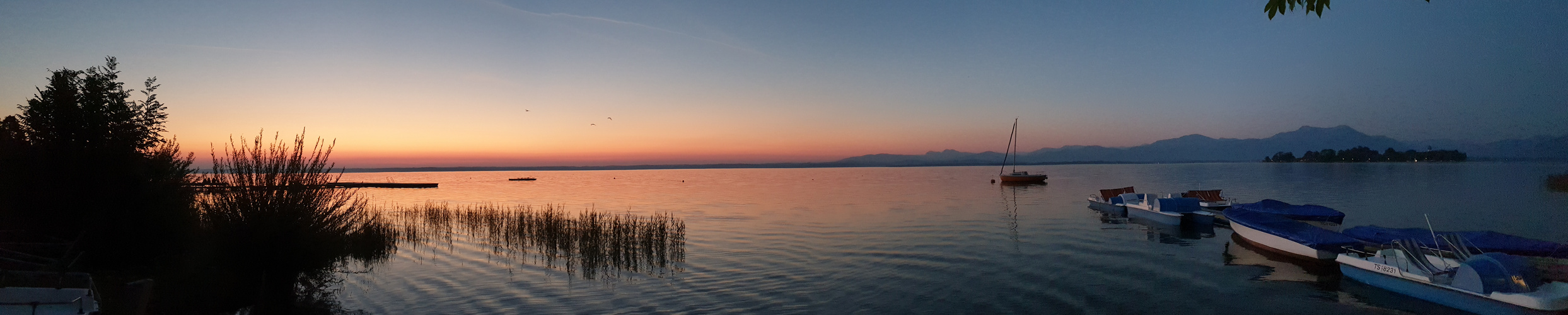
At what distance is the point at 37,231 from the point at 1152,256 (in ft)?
85.5

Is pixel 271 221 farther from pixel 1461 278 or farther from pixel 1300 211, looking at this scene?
pixel 1300 211

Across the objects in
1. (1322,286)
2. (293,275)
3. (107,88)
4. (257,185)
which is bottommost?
(1322,286)

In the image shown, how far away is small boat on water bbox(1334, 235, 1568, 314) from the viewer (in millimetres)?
11828

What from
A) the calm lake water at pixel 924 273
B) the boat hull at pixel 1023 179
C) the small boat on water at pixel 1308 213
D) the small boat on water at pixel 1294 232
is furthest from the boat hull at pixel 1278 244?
the boat hull at pixel 1023 179

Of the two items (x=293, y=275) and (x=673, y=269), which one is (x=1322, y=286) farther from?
(x=293, y=275)

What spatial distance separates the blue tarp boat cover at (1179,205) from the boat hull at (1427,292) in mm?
13292

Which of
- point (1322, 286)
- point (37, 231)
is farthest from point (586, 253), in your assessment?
point (1322, 286)

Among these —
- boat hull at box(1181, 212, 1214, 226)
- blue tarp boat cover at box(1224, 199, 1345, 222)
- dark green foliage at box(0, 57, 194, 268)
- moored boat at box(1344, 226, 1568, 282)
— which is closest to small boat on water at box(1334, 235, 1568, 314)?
moored boat at box(1344, 226, 1568, 282)

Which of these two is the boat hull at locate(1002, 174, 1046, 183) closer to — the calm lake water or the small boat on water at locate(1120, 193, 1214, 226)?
the calm lake water

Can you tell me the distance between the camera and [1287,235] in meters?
19.5

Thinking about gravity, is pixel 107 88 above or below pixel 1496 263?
above

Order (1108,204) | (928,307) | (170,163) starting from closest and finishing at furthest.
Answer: (928,307) → (170,163) → (1108,204)

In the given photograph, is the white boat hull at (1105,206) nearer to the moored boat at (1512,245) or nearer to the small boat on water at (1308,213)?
the small boat on water at (1308,213)

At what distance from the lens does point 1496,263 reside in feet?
41.2
